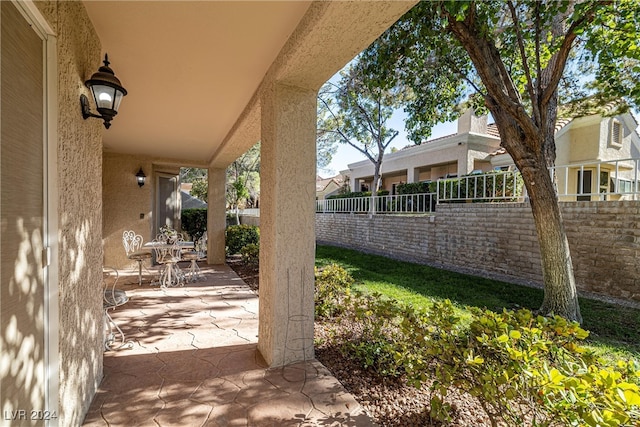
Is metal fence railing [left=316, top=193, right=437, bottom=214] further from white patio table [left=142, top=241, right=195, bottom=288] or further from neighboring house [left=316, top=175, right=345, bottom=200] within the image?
neighboring house [left=316, top=175, right=345, bottom=200]

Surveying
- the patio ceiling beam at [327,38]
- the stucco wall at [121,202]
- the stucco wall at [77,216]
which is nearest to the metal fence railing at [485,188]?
the patio ceiling beam at [327,38]

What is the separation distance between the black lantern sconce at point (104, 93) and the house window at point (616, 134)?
17.3m

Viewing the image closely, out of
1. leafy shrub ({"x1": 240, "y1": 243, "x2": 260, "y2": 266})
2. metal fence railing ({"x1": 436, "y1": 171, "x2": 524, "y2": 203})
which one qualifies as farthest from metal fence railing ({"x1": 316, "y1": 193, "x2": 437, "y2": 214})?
leafy shrub ({"x1": 240, "y1": 243, "x2": 260, "y2": 266})

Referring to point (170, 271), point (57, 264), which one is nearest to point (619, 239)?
point (57, 264)

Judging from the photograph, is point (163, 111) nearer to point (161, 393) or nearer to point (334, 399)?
point (161, 393)

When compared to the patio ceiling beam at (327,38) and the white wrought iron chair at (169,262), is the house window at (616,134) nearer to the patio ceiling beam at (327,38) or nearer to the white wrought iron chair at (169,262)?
the patio ceiling beam at (327,38)

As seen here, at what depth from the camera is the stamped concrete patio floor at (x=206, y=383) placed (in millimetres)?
2332

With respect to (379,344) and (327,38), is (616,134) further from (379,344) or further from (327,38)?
(327,38)

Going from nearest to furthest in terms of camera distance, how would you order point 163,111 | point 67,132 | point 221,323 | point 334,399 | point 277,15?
1. point 67,132
2. point 277,15
3. point 334,399
4. point 221,323
5. point 163,111

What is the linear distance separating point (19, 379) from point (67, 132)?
60.5 inches

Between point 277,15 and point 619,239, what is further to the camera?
point 619,239

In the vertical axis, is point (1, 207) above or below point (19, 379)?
above

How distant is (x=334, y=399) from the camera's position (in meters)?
2.55

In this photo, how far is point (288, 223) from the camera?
10.0 ft
